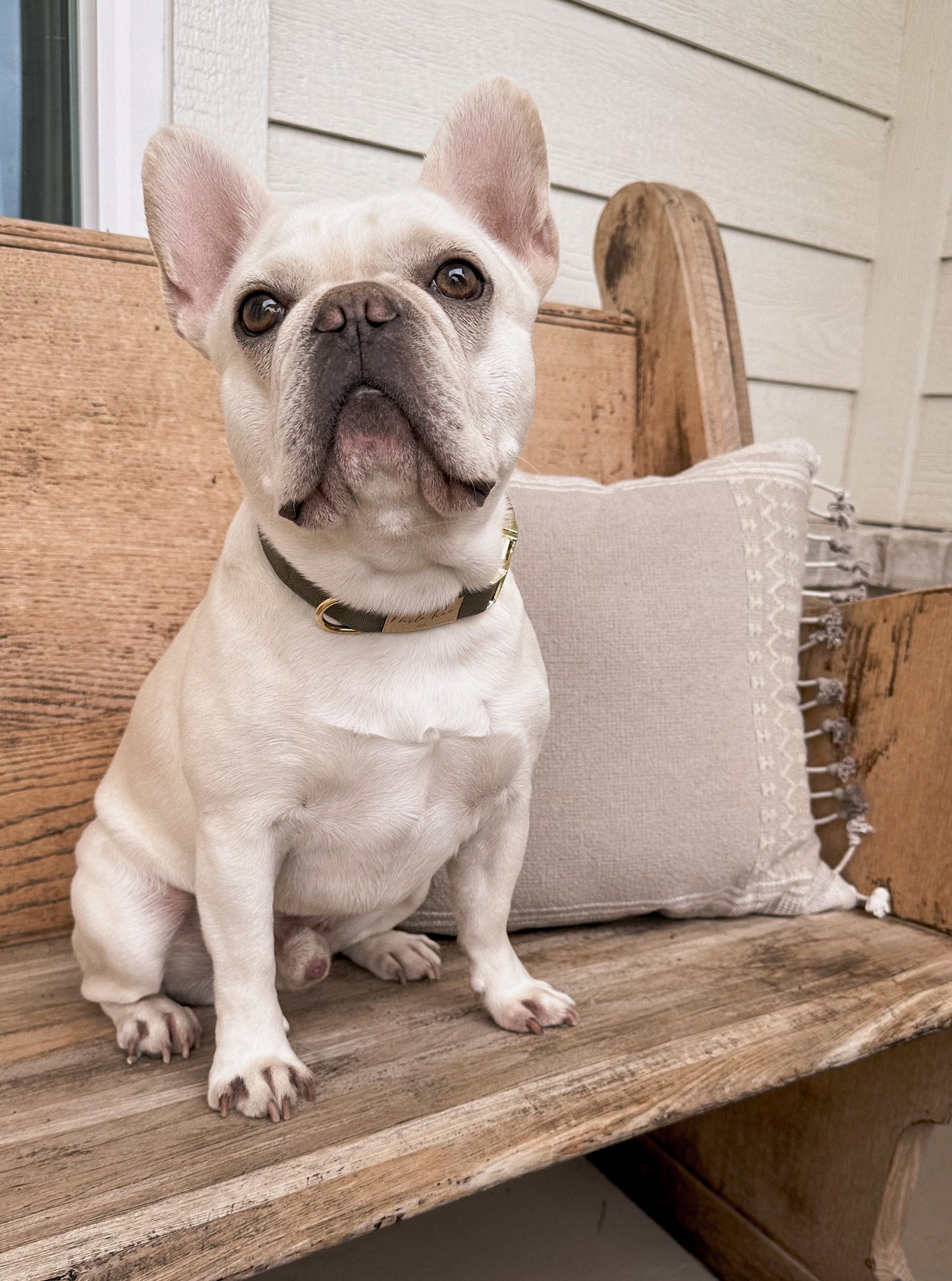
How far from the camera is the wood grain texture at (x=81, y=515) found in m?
1.16

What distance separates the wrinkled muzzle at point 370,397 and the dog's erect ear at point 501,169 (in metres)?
→ 0.22

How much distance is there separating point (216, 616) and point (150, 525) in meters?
0.41

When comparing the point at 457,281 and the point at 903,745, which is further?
the point at 903,745

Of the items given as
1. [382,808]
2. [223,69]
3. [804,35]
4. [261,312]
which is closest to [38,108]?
[223,69]

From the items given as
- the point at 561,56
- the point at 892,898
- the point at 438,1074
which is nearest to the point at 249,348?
the point at 438,1074

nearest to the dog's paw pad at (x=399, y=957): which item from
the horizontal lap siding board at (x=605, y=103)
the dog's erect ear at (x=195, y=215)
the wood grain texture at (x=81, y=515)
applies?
the wood grain texture at (x=81, y=515)

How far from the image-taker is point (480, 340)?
81 centimetres

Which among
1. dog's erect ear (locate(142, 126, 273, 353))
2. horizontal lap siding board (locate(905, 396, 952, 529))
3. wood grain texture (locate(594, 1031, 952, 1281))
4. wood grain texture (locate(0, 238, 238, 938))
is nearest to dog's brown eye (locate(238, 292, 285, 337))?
dog's erect ear (locate(142, 126, 273, 353))

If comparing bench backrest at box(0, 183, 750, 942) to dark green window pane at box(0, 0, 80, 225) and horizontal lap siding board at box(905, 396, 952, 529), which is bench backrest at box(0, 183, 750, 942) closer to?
dark green window pane at box(0, 0, 80, 225)

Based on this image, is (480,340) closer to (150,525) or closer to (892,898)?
(150,525)

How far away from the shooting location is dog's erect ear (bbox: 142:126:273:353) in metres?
0.83

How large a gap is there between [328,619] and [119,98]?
0.95 meters

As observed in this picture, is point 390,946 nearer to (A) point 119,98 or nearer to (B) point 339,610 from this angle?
(B) point 339,610

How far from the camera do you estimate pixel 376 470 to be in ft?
2.44
